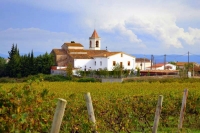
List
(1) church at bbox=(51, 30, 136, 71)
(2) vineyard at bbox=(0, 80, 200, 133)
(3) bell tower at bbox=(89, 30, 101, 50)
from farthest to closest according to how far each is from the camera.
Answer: (3) bell tower at bbox=(89, 30, 101, 50) < (1) church at bbox=(51, 30, 136, 71) < (2) vineyard at bbox=(0, 80, 200, 133)

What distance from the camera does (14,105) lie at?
13.3 ft

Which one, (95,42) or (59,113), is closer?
(59,113)

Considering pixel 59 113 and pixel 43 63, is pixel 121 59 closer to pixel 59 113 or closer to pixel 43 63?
pixel 43 63

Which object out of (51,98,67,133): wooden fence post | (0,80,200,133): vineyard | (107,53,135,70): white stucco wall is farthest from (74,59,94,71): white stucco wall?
(51,98,67,133): wooden fence post

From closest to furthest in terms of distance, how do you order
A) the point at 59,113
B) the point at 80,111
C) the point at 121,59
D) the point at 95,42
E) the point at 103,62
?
the point at 59,113 → the point at 80,111 → the point at 103,62 → the point at 121,59 → the point at 95,42

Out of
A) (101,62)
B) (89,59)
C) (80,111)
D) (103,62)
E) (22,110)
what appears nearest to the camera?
(22,110)

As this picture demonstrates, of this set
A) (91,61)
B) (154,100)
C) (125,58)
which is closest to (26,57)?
(91,61)

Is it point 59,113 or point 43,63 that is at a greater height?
point 43,63

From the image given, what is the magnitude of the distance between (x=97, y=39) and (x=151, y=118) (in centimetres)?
7111

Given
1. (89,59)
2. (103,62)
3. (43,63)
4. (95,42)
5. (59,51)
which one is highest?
(95,42)

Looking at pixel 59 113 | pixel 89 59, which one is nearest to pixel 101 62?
pixel 89 59

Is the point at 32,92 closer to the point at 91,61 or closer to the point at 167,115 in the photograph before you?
the point at 167,115

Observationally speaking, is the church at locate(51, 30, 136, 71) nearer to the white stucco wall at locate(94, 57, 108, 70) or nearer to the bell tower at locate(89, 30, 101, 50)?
the white stucco wall at locate(94, 57, 108, 70)

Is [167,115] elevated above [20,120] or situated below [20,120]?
below
